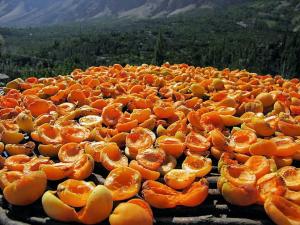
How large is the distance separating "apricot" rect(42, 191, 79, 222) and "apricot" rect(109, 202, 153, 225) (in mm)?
302

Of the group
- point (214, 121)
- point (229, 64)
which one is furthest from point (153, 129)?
point (229, 64)

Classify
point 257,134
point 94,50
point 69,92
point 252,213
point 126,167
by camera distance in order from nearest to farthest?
point 252,213
point 126,167
point 257,134
point 69,92
point 94,50

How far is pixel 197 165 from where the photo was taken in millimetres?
3543

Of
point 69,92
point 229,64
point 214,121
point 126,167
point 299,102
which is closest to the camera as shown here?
point 126,167

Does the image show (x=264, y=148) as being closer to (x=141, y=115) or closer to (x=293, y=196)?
(x=293, y=196)

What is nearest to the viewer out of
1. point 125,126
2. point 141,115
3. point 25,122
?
point 125,126

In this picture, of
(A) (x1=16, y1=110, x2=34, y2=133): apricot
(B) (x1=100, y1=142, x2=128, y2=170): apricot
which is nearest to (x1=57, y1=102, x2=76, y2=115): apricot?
(A) (x1=16, y1=110, x2=34, y2=133): apricot

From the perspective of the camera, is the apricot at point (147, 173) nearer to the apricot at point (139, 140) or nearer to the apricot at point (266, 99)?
the apricot at point (139, 140)

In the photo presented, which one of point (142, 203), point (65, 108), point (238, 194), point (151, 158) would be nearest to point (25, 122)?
point (65, 108)

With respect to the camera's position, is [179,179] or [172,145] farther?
[172,145]

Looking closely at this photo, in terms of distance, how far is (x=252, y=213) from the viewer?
303cm

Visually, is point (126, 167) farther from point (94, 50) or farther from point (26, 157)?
point (94, 50)

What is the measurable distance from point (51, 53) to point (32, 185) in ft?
327

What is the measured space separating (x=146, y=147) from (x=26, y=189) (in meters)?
1.19
